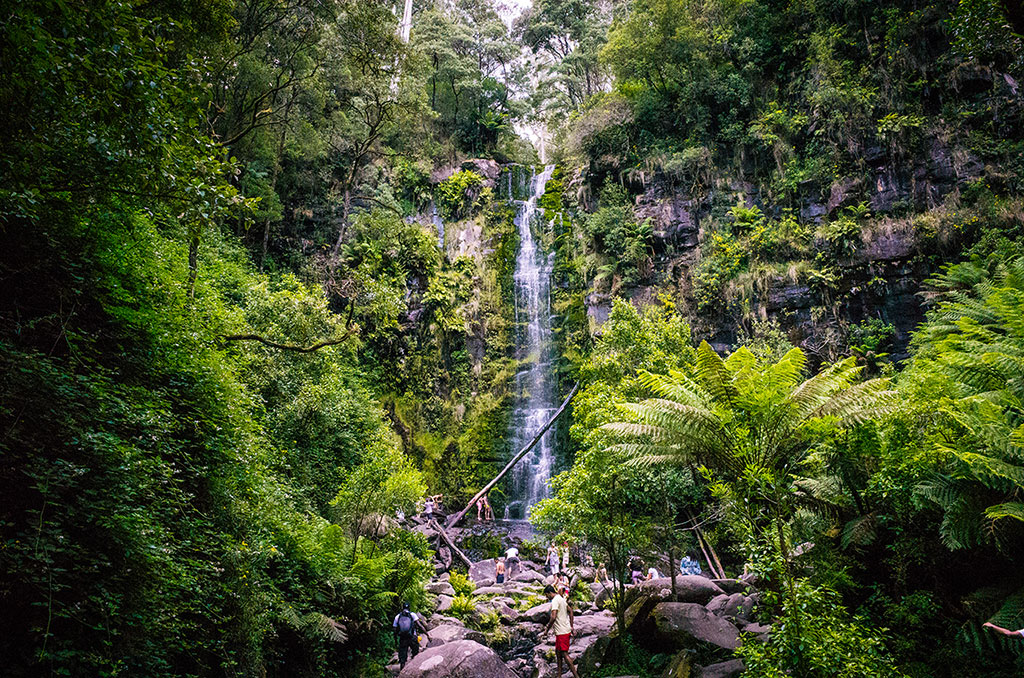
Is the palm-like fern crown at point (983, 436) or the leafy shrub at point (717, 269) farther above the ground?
the leafy shrub at point (717, 269)

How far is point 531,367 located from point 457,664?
42.3ft

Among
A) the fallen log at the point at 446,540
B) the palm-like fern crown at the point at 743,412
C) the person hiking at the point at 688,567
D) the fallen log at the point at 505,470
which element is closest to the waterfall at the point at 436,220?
the fallen log at the point at 505,470

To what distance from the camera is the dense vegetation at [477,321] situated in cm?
388

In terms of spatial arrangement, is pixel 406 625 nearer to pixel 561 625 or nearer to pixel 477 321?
pixel 561 625

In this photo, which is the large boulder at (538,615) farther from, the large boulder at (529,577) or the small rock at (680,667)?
the small rock at (680,667)

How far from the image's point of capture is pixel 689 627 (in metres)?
7.17

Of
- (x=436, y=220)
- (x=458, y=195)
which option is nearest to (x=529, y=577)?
(x=436, y=220)

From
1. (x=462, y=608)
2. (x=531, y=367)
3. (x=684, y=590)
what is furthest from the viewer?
(x=531, y=367)

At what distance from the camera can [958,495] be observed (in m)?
4.75

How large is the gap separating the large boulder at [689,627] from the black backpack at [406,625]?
12.1ft

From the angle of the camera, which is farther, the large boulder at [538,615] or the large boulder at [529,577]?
the large boulder at [529,577]

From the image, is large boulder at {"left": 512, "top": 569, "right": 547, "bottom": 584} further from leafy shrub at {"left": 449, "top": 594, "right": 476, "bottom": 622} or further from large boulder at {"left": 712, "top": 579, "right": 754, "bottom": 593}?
large boulder at {"left": 712, "top": 579, "right": 754, "bottom": 593}

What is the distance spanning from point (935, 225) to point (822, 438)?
1058 centimetres

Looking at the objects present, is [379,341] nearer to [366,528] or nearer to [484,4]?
[366,528]
